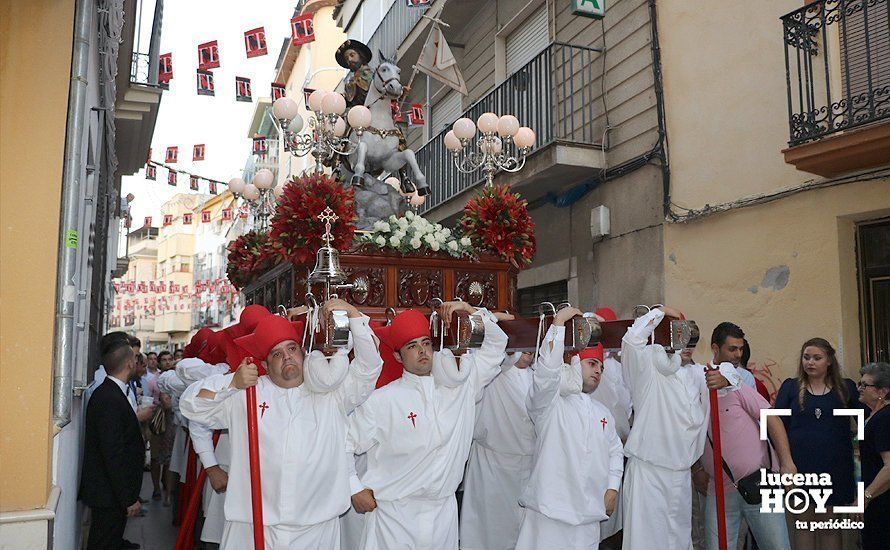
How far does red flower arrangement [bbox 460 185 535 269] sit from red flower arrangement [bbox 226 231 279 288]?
5.86 ft

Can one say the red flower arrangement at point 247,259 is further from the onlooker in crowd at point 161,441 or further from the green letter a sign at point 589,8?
the green letter a sign at point 589,8

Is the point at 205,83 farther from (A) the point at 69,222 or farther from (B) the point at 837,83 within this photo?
(A) the point at 69,222

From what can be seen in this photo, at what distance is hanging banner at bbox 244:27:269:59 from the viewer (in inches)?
453

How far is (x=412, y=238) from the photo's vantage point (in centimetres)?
591

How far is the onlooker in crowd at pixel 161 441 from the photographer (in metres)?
9.36

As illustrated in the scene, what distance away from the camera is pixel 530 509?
482 centimetres

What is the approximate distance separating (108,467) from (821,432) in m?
4.86

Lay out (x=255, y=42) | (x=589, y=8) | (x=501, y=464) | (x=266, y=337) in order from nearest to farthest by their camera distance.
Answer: (x=266, y=337) → (x=501, y=464) → (x=589, y=8) → (x=255, y=42)

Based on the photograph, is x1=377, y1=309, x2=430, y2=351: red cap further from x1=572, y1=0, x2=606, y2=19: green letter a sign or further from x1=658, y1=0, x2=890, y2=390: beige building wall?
x1=572, y1=0, x2=606, y2=19: green letter a sign

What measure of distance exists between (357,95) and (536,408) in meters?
3.50

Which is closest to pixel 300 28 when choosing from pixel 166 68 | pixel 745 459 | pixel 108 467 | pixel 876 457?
pixel 166 68

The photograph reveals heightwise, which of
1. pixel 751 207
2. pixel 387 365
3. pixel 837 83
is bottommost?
pixel 387 365

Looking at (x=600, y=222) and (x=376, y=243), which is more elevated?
(x=600, y=222)

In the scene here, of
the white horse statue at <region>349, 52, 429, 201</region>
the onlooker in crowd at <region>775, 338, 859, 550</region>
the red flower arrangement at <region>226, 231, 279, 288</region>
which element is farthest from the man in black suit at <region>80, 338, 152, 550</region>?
the onlooker in crowd at <region>775, 338, 859, 550</region>
